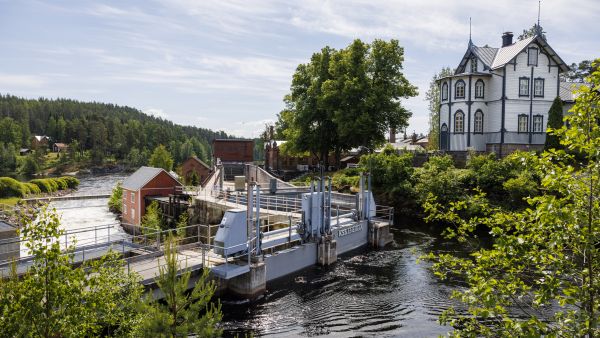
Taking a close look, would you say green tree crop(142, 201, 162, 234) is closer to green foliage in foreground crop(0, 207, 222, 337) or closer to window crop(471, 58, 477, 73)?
green foliage in foreground crop(0, 207, 222, 337)

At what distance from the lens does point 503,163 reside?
3616 centimetres

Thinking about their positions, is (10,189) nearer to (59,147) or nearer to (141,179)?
(141,179)

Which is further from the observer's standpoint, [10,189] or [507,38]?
[10,189]

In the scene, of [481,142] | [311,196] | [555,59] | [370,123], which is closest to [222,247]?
[311,196]

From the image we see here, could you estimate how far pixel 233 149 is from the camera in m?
58.9

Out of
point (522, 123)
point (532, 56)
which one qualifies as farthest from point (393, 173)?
point (532, 56)

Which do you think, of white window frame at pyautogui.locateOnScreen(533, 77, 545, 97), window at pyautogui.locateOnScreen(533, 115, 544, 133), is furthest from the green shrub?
white window frame at pyautogui.locateOnScreen(533, 77, 545, 97)

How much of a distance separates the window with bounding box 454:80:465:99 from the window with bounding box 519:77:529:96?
5009 mm

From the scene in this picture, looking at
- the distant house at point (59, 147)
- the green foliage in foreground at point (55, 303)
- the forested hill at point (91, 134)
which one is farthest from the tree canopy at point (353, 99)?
the distant house at point (59, 147)

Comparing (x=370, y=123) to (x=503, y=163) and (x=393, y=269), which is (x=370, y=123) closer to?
(x=503, y=163)

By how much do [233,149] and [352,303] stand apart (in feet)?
141

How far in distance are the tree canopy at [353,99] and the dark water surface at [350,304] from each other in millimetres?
23830

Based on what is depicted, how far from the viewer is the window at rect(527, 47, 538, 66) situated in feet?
142

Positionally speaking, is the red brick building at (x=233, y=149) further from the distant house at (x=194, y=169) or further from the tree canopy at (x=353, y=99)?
the tree canopy at (x=353, y=99)
